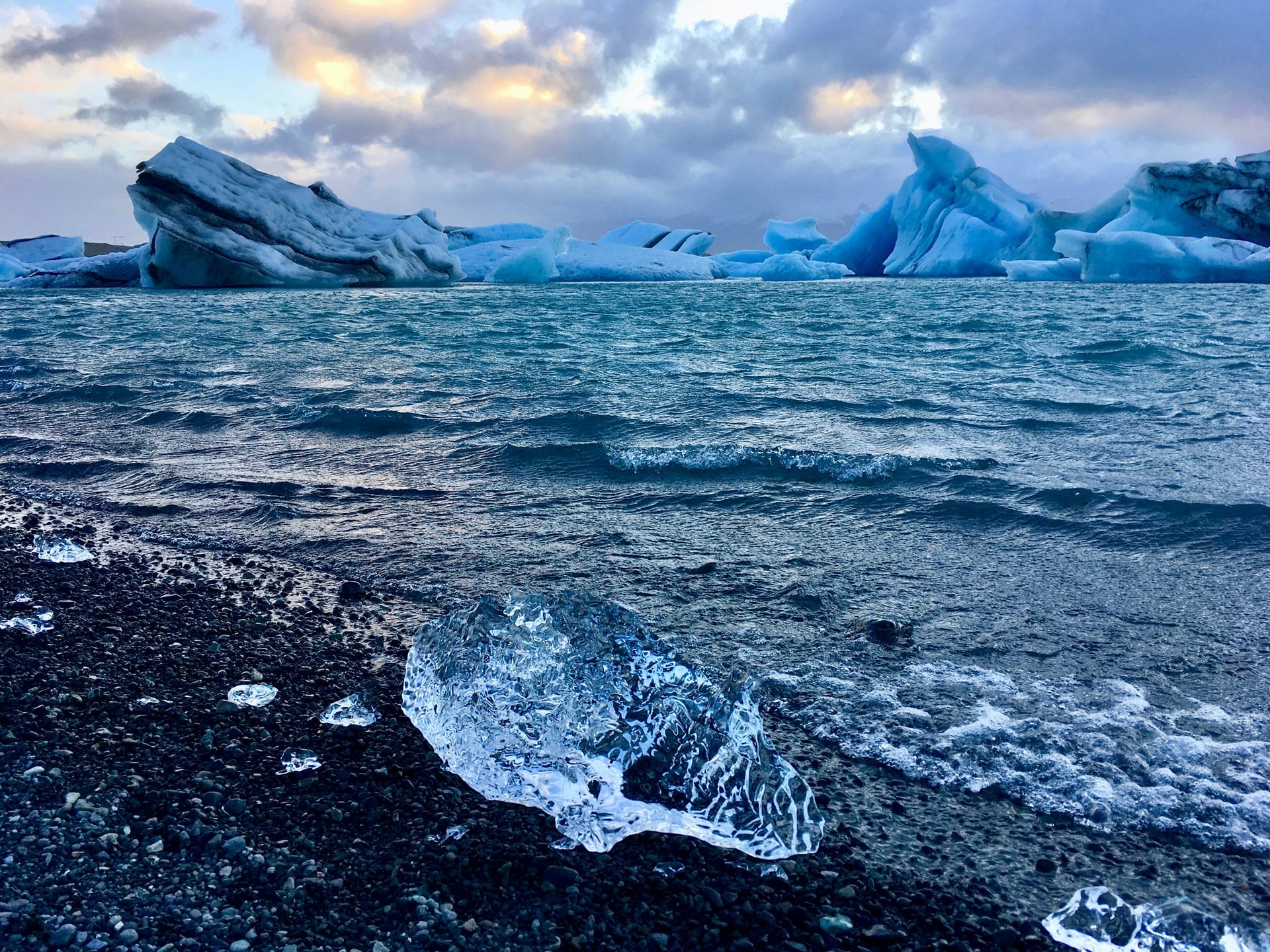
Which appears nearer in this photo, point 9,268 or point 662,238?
point 9,268

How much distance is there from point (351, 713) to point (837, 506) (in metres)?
2.94

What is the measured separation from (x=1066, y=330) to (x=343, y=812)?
49.2 feet

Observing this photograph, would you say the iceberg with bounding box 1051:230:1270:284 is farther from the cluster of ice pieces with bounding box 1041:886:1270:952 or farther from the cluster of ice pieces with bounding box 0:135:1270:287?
the cluster of ice pieces with bounding box 1041:886:1270:952

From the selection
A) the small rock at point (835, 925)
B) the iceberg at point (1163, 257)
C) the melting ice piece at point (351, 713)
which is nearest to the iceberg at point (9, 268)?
the iceberg at point (1163, 257)

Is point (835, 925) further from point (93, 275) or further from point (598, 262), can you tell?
point (598, 262)

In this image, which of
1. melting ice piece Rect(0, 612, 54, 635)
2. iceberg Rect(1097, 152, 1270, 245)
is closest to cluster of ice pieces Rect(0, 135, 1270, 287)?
iceberg Rect(1097, 152, 1270, 245)

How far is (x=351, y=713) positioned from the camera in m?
2.41

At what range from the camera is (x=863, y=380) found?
29.6 feet

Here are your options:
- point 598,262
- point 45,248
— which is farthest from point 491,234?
point 45,248

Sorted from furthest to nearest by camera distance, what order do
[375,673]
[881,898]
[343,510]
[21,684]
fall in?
[343,510]
[375,673]
[21,684]
[881,898]

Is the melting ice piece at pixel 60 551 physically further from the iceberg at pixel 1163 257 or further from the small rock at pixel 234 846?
the iceberg at pixel 1163 257

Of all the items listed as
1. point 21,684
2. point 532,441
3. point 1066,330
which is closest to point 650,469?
point 532,441

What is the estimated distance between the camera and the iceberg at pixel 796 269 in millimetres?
39531

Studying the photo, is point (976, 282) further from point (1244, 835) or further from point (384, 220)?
point (1244, 835)
